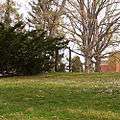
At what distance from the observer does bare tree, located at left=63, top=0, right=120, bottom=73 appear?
31312 mm

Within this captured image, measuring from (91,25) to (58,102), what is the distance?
20856 millimetres

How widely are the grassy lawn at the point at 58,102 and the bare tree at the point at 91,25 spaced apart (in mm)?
17506

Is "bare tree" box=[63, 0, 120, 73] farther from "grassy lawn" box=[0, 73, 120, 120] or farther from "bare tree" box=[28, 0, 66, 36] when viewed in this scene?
"grassy lawn" box=[0, 73, 120, 120]

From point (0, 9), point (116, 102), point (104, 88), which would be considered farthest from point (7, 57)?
point (0, 9)

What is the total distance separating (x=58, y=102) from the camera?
421 inches

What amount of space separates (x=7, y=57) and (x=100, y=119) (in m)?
12.8

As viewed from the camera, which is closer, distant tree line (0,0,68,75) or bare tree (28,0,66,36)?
distant tree line (0,0,68,75)

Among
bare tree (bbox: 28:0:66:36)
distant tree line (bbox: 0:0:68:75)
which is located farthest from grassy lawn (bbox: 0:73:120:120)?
bare tree (bbox: 28:0:66:36)

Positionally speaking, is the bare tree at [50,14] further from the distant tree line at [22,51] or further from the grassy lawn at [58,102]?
the grassy lawn at [58,102]

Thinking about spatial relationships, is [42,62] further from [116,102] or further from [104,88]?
[116,102]

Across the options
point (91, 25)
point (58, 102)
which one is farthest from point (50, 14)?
point (58, 102)

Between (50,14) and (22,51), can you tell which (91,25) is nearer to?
(50,14)

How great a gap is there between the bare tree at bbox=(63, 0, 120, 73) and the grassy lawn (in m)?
17.5

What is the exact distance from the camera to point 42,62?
2217cm
